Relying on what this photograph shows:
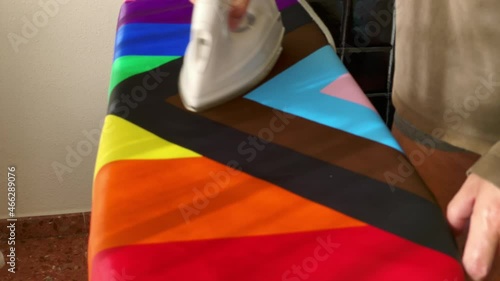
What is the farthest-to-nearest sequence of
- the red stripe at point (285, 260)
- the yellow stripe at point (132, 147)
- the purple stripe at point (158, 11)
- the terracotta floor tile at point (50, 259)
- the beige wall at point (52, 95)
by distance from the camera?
the terracotta floor tile at point (50, 259) → the beige wall at point (52, 95) → the purple stripe at point (158, 11) → the yellow stripe at point (132, 147) → the red stripe at point (285, 260)

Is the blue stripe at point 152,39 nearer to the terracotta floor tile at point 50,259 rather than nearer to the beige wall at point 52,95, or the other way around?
the beige wall at point 52,95

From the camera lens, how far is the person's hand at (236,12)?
64 centimetres

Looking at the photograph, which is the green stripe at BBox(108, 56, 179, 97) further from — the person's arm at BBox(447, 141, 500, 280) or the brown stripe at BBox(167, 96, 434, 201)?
the person's arm at BBox(447, 141, 500, 280)

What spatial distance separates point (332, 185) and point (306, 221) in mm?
51

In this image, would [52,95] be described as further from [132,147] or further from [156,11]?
[132,147]

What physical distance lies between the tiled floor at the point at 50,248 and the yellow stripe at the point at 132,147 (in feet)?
3.00

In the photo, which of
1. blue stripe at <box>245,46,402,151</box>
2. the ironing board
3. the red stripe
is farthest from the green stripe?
the red stripe

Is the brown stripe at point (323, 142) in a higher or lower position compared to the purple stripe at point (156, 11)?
lower

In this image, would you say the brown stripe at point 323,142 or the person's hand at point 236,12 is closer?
A: the brown stripe at point 323,142

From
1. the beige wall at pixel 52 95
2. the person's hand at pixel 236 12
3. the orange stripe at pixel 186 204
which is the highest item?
the person's hand at pixel 236 12

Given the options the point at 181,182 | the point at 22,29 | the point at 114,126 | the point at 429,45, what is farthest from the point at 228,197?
the point at 22,29

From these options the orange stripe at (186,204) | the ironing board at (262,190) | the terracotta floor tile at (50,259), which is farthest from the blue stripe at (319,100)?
the terracotta floor tile at (50,259)

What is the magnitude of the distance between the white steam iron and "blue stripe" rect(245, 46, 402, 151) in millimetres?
24

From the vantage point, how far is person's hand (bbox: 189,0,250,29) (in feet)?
2.11
